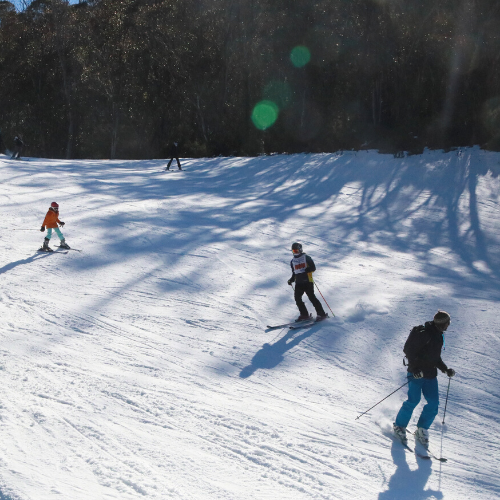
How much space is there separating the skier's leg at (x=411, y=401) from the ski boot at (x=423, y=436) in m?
0.15

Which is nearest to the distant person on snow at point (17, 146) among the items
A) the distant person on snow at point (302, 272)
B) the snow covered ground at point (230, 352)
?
the snow covered ground at point (230, 352)

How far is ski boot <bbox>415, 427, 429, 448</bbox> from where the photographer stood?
18.2 feet

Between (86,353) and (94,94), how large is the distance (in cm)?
3745

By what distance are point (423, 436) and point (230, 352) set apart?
2835mm

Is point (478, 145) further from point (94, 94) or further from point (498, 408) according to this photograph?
point (94, 94)

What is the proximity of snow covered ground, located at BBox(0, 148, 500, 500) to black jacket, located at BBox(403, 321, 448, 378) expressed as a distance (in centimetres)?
85

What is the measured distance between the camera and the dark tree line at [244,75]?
25016mm

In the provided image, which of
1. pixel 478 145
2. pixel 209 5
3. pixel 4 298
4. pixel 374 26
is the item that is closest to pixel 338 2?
pixel 374 26

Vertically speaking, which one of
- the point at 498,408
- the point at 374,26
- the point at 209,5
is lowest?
the point at 498,408

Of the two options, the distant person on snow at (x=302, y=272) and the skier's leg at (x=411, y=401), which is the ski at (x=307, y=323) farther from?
the skier's leg at (x=411, y=401)

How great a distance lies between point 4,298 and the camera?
888cm

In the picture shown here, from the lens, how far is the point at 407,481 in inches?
194

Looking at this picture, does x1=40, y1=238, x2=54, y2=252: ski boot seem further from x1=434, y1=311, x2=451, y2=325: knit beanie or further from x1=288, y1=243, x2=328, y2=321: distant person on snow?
x1=434, y1=311, x2=451, y2=325: knit beanie

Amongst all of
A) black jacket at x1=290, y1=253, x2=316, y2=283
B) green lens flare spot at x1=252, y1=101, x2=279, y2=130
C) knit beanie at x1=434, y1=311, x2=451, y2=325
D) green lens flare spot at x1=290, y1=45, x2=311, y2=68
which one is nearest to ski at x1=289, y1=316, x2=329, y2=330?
black jacket at x1=290, y1=253, x2=316, y2=283
